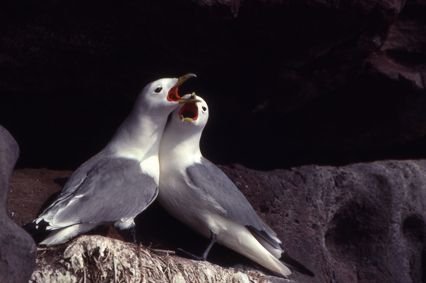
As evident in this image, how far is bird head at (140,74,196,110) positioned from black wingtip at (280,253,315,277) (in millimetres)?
1098

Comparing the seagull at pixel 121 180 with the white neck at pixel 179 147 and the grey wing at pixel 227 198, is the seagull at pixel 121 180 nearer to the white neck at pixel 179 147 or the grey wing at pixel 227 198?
the white neck at pixel 179 147

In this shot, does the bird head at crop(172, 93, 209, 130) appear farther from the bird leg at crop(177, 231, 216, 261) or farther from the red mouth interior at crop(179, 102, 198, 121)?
the bird leg at crop(177, 231, 216, 261)

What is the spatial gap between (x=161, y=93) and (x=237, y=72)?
49cm

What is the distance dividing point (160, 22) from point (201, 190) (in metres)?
0.96

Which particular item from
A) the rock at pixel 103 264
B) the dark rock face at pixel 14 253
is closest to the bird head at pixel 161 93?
the rock at pixel 103 264

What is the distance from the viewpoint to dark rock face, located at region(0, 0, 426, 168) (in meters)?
4.11

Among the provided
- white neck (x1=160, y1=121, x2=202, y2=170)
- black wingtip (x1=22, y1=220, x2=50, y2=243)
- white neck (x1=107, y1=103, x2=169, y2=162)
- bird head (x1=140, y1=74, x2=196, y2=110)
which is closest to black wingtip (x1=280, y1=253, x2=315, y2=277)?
white neck (x1=160, y1=121, x2=202, y2=170)

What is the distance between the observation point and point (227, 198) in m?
4.30

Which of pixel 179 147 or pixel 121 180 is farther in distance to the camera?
pixel 179 147

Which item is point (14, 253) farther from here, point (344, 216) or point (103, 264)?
point (344, 216)

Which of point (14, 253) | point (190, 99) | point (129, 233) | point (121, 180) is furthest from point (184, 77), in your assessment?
point (14, 253)

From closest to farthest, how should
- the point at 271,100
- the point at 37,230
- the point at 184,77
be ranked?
the point at 37,230 → the point at 184,77 → the point at 271,100

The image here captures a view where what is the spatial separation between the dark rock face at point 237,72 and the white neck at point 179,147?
0.37 meters

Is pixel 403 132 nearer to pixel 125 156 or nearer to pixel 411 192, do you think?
pixel 411 192
